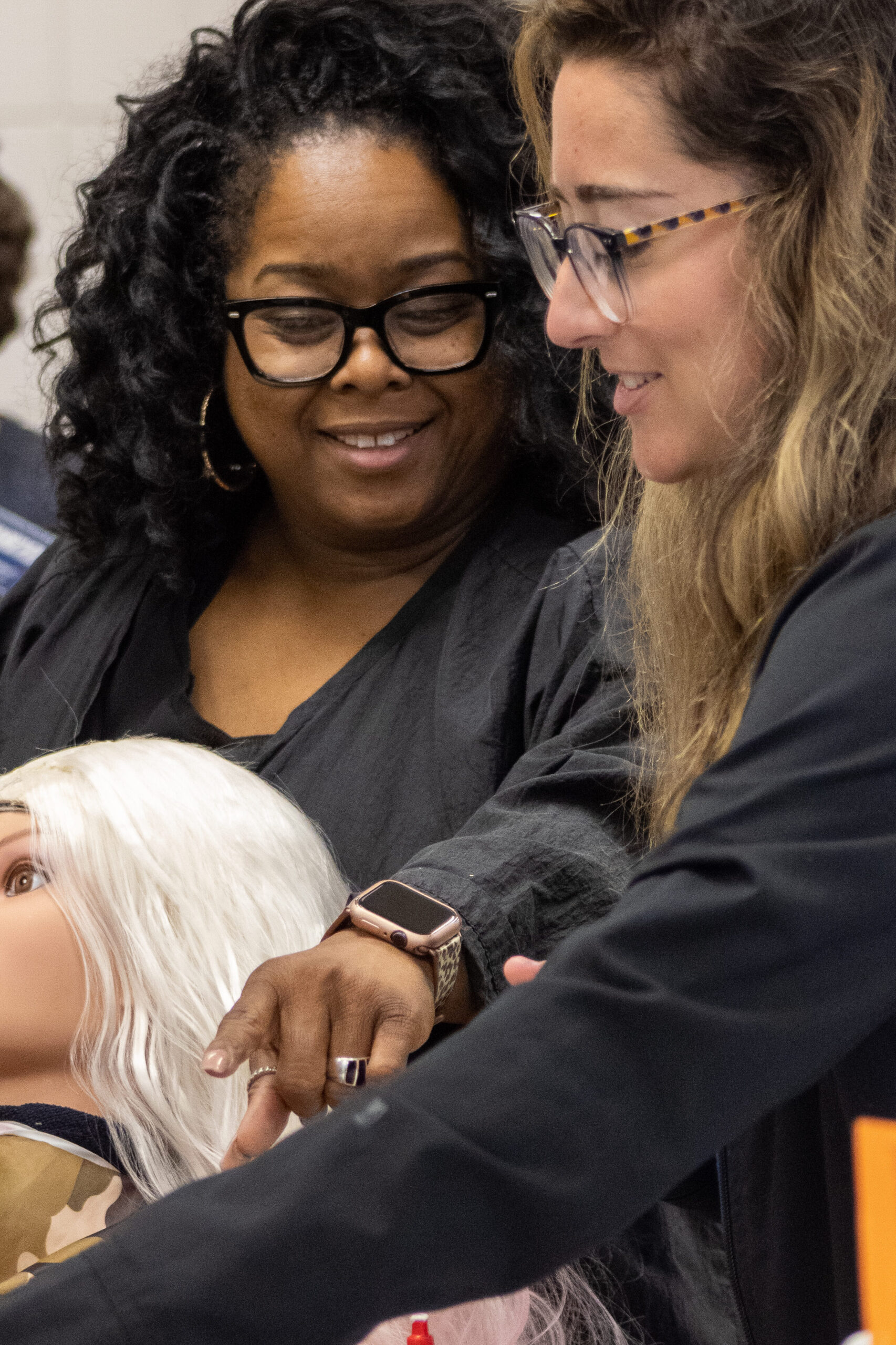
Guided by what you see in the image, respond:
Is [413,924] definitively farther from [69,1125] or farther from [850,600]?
[850,600]

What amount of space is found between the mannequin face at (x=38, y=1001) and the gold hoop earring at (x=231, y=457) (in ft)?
2.58

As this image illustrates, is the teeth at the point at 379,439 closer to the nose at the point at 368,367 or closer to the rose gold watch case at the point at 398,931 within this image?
the nose at the point at 368,367

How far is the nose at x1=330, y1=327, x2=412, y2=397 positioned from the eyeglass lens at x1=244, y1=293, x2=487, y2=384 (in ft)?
0.04

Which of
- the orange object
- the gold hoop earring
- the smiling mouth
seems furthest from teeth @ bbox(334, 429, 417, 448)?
the orange object

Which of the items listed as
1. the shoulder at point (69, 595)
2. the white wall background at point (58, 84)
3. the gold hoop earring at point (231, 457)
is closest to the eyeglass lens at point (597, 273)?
the gold hoop earring at point (231, 457)

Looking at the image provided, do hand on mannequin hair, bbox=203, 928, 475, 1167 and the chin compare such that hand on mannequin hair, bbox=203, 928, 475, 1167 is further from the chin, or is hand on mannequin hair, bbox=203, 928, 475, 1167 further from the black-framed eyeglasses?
the black-framed eyeglasses

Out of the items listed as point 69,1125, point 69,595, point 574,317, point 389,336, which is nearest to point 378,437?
point 389,336

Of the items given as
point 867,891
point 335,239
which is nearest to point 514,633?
point 335,239

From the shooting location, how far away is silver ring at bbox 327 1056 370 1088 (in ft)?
3.46

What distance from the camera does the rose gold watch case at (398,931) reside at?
3.84ft

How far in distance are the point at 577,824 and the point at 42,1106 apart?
20.8 inches

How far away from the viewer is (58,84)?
3.08 meters

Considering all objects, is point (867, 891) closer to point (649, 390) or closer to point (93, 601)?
point (649, 390)

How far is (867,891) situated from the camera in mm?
644
